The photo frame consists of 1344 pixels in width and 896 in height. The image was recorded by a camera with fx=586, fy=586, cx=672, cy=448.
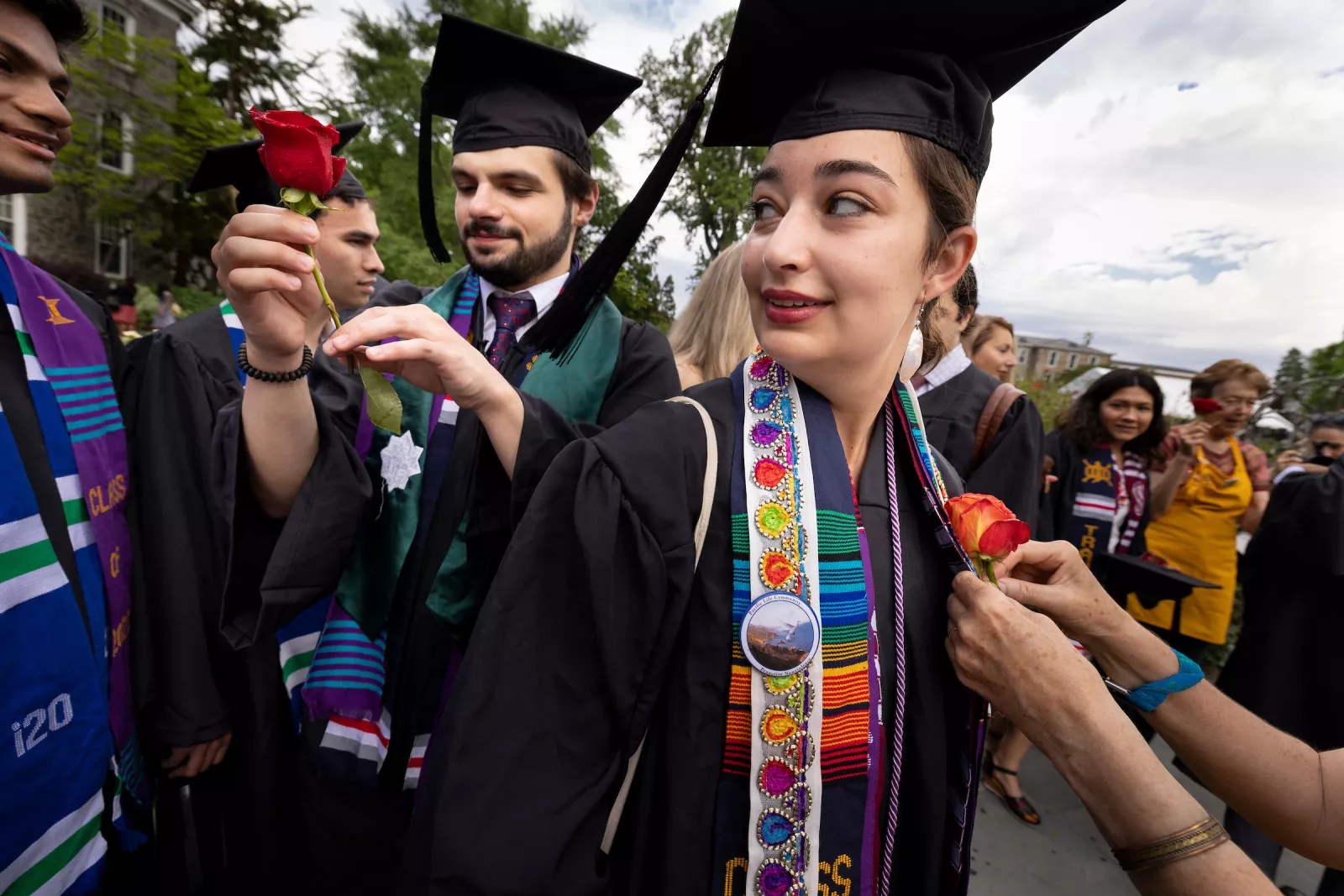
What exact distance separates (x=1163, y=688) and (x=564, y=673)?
1328mm

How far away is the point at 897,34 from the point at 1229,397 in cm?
464

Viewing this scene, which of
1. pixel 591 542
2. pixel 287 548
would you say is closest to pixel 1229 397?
pixel 591 542

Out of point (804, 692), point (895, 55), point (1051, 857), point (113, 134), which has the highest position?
point (113, 134)

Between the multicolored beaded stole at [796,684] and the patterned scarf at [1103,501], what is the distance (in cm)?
379

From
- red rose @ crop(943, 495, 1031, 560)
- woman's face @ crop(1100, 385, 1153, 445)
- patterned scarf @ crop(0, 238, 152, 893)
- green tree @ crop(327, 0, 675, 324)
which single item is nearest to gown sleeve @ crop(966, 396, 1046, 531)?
woman's face @ crop(1100, 385, 1153, 445)

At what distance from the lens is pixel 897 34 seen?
1.13 metres

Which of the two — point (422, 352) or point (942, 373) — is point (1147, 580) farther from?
point (422, 352)

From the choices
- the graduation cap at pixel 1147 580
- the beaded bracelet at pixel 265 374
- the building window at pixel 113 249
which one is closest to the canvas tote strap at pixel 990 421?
the graduation cap at pixel 1147 580

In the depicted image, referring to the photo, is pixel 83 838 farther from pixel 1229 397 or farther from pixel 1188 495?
pixel 1229 397

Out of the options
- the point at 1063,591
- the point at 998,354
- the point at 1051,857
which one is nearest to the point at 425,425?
the point at 1063,591

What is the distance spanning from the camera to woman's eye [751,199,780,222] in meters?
1.17

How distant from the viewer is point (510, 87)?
1.85 m

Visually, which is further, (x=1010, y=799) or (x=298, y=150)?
(x=1010, y=799)

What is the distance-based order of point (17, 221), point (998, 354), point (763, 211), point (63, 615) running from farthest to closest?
point (17, 221)
point (998, 354)
point (63, 615)
point (763, 211)
